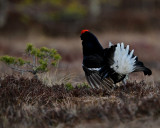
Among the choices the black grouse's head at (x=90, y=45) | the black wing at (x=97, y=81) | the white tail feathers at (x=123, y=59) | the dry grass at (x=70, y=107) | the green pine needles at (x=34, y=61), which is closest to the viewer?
the dry grass at (x=70, y=107)

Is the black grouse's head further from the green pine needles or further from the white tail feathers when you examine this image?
the white tail feathers

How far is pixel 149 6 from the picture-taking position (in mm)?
28719

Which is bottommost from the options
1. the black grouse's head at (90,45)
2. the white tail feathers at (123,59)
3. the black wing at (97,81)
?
the black wing at (97,81)

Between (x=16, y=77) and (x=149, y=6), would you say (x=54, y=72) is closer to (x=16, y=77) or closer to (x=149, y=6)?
(x=16, y=77)

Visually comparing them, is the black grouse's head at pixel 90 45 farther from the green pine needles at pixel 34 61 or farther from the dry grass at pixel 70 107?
the dry grass at pixel 70 107

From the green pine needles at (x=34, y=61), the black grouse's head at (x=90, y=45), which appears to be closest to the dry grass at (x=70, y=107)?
the green pine needles at (x=34, y=61)

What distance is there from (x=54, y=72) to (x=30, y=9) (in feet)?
58.6

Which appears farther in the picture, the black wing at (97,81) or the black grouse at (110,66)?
the black wing at (97,81)

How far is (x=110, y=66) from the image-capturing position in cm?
515

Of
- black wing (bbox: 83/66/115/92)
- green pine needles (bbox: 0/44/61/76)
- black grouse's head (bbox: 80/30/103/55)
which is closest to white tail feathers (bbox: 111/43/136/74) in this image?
black wing (bbox: 83/66/115/92)

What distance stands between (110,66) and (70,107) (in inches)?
47.9

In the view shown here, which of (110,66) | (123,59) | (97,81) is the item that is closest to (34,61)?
(97,81)

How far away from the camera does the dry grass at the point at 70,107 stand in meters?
3.75

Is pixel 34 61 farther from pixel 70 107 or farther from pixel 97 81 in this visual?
pixel 70 107
